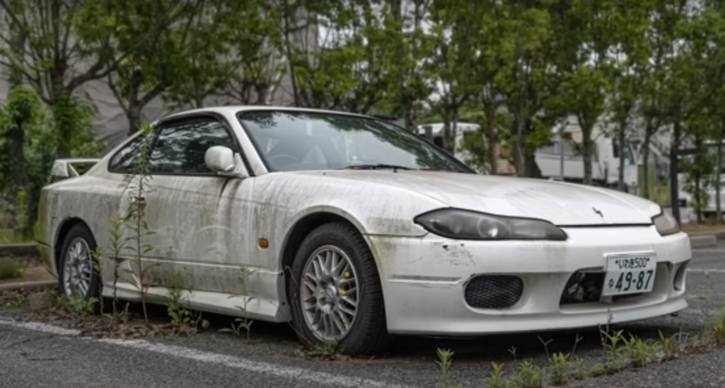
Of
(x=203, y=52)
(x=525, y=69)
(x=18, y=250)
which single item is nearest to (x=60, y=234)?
(x=18, y=250)

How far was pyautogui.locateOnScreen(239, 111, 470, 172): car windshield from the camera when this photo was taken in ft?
18.8

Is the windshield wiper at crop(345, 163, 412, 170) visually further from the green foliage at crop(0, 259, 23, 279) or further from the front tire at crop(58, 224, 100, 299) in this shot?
the green foliage at crop(0, 259, 23, 279)

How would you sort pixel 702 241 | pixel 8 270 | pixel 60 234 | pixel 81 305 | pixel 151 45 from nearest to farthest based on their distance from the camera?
pixel 81 305
pixel 60 234
pixel 8 270
pixel 151 45
pixel 702 241

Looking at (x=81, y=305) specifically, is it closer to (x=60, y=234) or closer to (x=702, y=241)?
(x=60, y=234)

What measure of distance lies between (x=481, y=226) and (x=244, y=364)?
4.15 feet

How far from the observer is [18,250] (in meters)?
11.0

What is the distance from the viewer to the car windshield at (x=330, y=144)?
226 inches

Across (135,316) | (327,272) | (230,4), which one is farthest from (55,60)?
(327,272)

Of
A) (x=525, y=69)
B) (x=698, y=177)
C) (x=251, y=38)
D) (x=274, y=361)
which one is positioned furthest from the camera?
(x=698, y=177)

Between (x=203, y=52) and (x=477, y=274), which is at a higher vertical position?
(x=203, y=52)

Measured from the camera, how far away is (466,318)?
14.9 feet

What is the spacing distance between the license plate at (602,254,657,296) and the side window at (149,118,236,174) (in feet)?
7.46

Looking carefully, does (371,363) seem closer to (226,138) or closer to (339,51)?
(226,138)

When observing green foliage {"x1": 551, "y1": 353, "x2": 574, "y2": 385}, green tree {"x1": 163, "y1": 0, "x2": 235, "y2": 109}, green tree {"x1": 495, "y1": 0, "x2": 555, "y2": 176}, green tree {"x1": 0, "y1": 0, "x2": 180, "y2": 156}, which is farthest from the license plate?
green tree {"x1": 495, "y1": 0, "x2": 555, "y2": 176}
